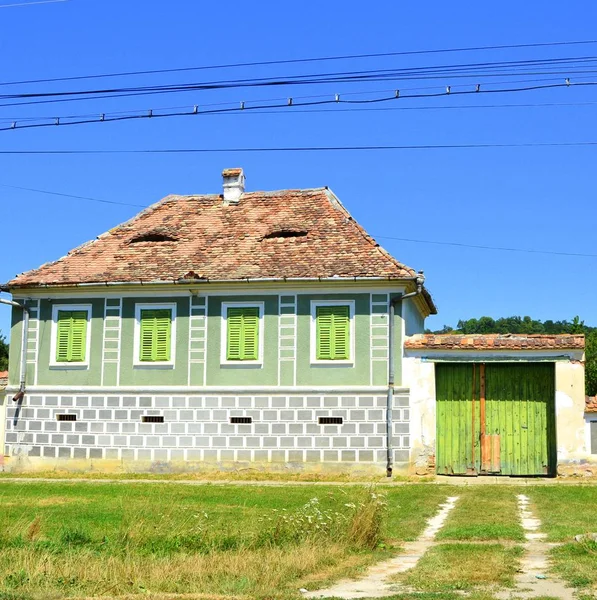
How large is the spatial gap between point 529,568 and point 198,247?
55.7ft

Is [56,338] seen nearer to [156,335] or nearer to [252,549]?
[156,335]

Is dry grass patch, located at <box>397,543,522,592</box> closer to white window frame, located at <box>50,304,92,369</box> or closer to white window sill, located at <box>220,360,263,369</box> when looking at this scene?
white window sill, located at <box>220,360,263,369</box>

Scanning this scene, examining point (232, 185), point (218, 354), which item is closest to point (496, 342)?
point (218, 354)

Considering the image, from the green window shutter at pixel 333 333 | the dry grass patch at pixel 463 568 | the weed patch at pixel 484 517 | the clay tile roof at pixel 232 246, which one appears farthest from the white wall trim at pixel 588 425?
the dry grass patch at pixel 463 568

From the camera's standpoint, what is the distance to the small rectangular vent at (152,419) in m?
24.2

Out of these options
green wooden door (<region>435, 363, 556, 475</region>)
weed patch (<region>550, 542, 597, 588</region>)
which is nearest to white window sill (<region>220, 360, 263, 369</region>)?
green wooden door (<region>435, 363, 556, 475</region>)

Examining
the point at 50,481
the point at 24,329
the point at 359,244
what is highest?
the point at 359,244

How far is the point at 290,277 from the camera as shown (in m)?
23.3

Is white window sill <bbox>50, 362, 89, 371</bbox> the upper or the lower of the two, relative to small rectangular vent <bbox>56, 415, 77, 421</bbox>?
upper

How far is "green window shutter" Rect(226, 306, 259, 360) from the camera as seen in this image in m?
23.8

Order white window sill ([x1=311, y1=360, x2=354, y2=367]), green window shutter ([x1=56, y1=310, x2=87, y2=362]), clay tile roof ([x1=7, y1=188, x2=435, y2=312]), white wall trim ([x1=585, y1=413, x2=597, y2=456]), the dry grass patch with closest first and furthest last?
the dry grass patch → white wall trim ([x1=585, y1=413, x2=597, y2=456]) → white window sill ([x1=311, y1=360, x2=354, y2=367]) → clay tile roof ([x1=7, y1=188, x2=435, y2=312]) → green window shutter ([x1=56, y1=310, x2=87, y2=362])

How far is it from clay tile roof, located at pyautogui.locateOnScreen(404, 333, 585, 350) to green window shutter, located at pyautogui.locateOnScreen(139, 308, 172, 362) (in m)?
6.28

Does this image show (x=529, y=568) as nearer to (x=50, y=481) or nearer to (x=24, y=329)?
(x=50, y=481)

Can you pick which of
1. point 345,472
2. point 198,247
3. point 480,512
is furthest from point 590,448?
point 198,247
